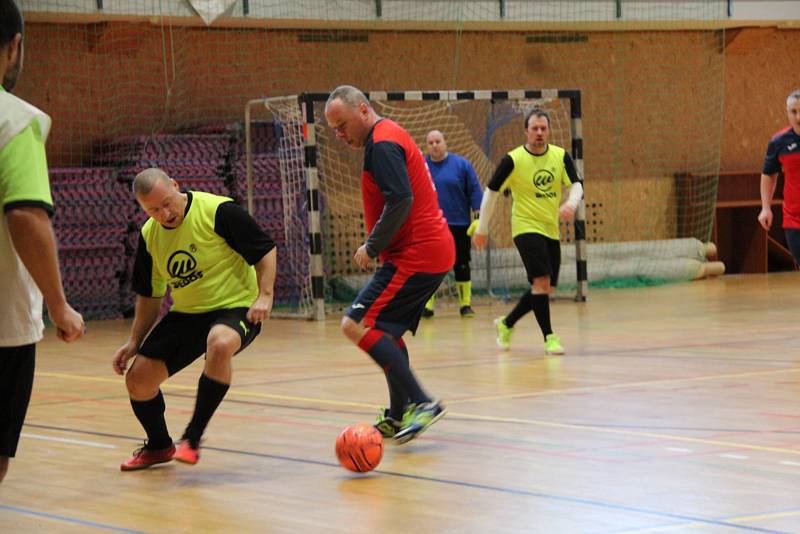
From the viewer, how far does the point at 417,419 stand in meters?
6.52

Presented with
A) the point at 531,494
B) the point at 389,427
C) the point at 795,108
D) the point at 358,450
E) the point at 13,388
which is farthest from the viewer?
the point at 795,108

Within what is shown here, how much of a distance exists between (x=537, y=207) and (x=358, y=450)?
551cm

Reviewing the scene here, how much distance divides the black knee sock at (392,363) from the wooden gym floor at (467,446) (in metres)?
0.27

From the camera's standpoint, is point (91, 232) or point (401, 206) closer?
point (401, 206)

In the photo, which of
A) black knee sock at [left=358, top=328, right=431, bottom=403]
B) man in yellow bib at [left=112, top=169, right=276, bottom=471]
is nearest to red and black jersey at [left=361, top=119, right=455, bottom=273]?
black knee sock at [left=358, top=328, right=431, bottom=403]

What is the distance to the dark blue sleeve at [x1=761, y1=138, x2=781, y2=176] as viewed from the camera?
10820 millimetres

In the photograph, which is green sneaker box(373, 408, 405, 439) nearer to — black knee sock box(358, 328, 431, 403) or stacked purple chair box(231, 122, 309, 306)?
black knee sock box(358, 328, 431, 403)

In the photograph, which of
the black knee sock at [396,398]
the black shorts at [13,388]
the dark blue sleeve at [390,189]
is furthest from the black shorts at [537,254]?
the black shorts at [13,388]

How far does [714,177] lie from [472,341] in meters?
10.2

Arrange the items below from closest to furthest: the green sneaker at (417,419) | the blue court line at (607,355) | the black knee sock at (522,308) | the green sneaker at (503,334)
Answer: the green sneaker at (417,419), the blue court line at (607,355), the black knee sock at (522,308), the green sneaker at (503,334)

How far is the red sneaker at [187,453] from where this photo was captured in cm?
605

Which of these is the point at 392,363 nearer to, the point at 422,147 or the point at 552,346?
the point at 552,346

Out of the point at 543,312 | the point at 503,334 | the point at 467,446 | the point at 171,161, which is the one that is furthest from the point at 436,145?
the point at 467,446

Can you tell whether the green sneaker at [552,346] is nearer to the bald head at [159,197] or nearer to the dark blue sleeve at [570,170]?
the dark blue sleeve at [570,170]
